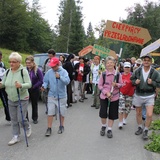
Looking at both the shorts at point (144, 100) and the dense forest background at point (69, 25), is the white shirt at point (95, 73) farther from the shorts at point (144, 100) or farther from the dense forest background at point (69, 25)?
the dense forest background at point (69, 25)

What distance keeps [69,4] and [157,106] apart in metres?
44.9

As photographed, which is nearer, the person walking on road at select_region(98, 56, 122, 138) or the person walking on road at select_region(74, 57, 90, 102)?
the person walking on road at select_region(98, 56, 122, 138)

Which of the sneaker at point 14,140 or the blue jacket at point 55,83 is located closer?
the sneaker at point 14,140

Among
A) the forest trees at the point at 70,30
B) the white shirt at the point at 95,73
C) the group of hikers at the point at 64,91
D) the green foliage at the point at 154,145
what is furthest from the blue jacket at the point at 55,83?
the forest trees at the point at 70,30

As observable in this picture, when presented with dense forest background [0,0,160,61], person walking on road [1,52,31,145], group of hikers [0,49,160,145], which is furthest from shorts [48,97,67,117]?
dense forest background [0,0,160,61]

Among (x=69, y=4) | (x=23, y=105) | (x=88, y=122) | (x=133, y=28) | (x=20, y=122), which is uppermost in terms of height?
(x=69, y=4)

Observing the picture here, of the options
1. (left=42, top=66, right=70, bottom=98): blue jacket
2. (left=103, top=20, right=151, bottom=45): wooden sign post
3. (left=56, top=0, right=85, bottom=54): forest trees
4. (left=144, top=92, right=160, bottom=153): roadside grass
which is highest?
(left=56, top=0, right=85, bottom=54): forest trees

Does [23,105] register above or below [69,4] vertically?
below

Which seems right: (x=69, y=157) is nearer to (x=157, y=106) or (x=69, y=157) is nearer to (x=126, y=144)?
(x=126, y=144)

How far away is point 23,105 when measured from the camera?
200 inches

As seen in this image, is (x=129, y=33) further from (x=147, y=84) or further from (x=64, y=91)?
(x=64, y=91)

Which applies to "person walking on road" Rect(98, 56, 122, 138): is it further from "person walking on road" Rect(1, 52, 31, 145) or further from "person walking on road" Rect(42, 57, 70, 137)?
"person walking on road" Rect(1, 52, 31, 145)

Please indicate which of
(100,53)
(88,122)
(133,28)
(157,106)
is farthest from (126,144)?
(100,53)

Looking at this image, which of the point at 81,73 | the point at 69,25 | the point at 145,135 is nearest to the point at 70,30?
the point at 69,25
